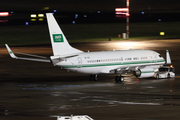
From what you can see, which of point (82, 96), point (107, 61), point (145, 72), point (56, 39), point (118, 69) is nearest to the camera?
point (82, 96)

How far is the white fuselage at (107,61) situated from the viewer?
45.5 metres

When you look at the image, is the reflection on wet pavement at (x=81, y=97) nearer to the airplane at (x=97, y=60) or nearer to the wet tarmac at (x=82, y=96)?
the wet tarmac at (x=82, y=96)

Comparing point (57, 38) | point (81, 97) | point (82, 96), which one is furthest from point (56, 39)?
point (81, 97)

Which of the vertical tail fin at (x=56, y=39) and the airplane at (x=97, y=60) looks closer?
the vertical tail fin at (x=56, y=39)

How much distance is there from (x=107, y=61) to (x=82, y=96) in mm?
9161

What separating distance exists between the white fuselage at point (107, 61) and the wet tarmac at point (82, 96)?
1.89m

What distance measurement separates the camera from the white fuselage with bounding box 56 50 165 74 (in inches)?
1791

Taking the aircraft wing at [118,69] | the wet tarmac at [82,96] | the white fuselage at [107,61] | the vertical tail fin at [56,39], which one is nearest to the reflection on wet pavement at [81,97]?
the wet tarmac at [82,96]

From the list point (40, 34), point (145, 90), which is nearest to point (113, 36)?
point (40, 34)

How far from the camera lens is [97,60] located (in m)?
46.8

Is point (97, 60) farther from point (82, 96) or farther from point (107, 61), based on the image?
point (82, 96)

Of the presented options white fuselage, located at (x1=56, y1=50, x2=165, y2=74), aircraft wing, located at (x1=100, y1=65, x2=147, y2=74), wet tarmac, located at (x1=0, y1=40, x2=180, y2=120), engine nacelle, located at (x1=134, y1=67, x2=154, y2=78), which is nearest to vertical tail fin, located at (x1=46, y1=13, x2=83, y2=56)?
white fuselage, located at (x1=56, y1=50, x2=165, y2=74)

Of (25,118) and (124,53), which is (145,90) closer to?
(124,53)

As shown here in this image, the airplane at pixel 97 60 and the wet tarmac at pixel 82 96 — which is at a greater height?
the airplane at pixel 97 60
